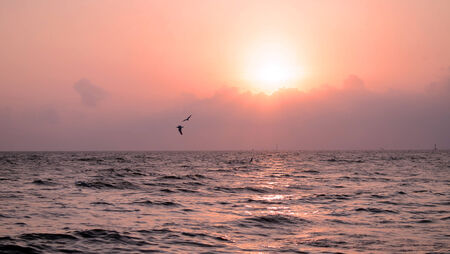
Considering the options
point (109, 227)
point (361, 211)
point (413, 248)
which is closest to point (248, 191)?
point (361, 211)

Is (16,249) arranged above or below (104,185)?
below

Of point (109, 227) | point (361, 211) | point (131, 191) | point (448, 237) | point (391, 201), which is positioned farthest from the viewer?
point (131, 191)

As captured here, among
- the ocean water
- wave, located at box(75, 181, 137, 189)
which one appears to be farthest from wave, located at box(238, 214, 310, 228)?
wave, located at box(75, 181, 137, 189)

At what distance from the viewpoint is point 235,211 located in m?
21.5

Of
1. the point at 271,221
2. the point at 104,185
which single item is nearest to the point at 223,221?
the point at 271,221

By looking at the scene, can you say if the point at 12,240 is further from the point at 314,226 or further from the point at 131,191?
the point at 131,191

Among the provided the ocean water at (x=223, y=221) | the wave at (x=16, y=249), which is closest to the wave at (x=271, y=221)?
the ocean water at (x=223, y=221)

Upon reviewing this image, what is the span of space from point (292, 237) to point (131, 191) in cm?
1713

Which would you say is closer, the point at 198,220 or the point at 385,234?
the point at 385,234

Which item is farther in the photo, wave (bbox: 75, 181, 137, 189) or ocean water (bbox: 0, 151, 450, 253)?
wave (bbox: 75, 181, 137, 189)

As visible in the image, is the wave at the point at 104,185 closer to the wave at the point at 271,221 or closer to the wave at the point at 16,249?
the wave at the point at 271,221

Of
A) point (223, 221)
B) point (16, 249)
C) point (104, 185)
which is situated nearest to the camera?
point (16, 249)

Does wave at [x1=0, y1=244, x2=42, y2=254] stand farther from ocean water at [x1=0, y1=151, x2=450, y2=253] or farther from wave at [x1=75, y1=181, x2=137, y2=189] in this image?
wave at [x1=75, y1=181, x2=137, y2=189]

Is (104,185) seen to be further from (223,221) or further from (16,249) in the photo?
(16,249)
